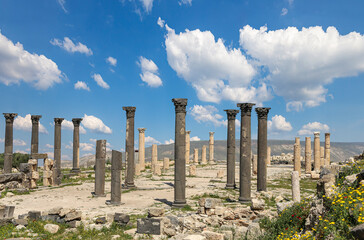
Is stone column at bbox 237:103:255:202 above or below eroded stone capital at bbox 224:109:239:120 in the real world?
below

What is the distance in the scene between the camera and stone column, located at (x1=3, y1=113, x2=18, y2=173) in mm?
30656

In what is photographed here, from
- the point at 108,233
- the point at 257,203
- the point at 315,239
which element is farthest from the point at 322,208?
the point at 108,233

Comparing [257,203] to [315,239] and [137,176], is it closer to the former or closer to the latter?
[315,239]

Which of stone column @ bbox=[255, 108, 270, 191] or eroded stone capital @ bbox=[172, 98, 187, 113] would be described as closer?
eroded stone capital @ bbox=[172, 98, 187, 113]

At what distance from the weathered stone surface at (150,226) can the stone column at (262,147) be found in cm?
1020

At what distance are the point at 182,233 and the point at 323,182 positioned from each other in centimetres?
584

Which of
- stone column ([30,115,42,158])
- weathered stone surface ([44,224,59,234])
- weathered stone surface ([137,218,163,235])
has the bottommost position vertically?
weathered stone surface ([44,224,59,234])

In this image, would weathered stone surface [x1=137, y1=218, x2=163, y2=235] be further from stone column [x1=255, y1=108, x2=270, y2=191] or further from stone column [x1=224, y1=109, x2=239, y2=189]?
stone column [x1=224, y1=109, x2=239, y2=189]

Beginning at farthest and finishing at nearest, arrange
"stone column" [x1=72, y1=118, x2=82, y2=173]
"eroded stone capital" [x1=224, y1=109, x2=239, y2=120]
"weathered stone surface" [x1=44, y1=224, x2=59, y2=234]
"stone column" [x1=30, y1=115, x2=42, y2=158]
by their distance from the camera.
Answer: "stone column" [x1=72, y1=118, x2=82, y2=173], "stone column" [x1=30, y1=115, x2=42, y2=158], "eroded stone capital" [x1=224, y1=109, x2=239, y2=120], "weathered stone surface" [x1=44, y1=224, x2=59, y2=234]

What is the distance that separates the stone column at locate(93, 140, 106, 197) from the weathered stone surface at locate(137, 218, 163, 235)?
353 inches

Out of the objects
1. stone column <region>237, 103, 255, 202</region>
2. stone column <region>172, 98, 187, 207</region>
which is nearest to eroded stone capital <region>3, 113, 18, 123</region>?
A: stone column <region>172, 98, 187, 207</region>

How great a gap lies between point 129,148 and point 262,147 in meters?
10.7

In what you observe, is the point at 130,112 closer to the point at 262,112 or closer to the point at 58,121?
the point at 262,112

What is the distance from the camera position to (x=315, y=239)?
8102 millimetres
